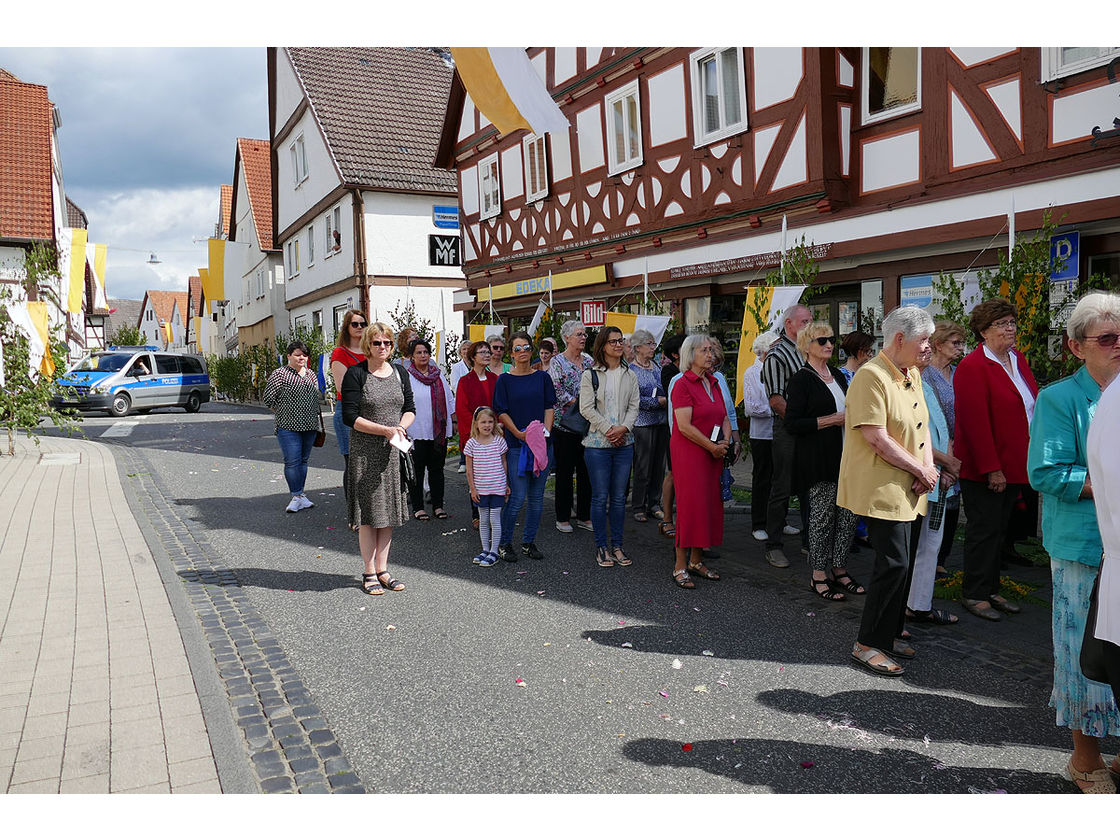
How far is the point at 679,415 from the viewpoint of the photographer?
6.12 metres

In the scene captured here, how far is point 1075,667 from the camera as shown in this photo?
341 cm

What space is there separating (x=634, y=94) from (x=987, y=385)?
11169 mm

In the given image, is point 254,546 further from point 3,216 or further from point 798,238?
point 3,216

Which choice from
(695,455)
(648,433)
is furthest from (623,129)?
(695,455)

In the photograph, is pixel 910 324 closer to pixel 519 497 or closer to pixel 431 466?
pixel 519 497

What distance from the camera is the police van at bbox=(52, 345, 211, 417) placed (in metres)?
27.5

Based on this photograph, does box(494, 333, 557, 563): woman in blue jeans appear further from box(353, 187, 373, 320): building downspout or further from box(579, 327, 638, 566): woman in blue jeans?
box(353, 187, 373, 320): building downspout

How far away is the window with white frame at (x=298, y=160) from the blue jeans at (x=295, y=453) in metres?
23.2

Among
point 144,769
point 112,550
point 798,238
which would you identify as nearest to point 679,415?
point 144,769

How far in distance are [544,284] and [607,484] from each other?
1144cm

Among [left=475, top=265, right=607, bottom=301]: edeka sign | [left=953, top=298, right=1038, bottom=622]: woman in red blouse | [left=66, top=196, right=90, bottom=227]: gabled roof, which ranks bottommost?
[left=953, top=298, right=1038, bottom=622]: woman in red blouse

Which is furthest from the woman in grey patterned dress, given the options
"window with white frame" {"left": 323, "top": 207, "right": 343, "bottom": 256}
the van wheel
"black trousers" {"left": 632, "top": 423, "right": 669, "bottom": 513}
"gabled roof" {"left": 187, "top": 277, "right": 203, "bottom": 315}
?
"gabled roof" {"left": 187, "top": 277, "right": 203, "bottom": 315}

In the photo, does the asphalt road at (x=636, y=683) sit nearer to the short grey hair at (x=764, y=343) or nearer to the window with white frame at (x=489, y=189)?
the short grey hair at (x=764, y=343)

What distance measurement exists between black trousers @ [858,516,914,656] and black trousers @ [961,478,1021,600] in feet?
3.48
